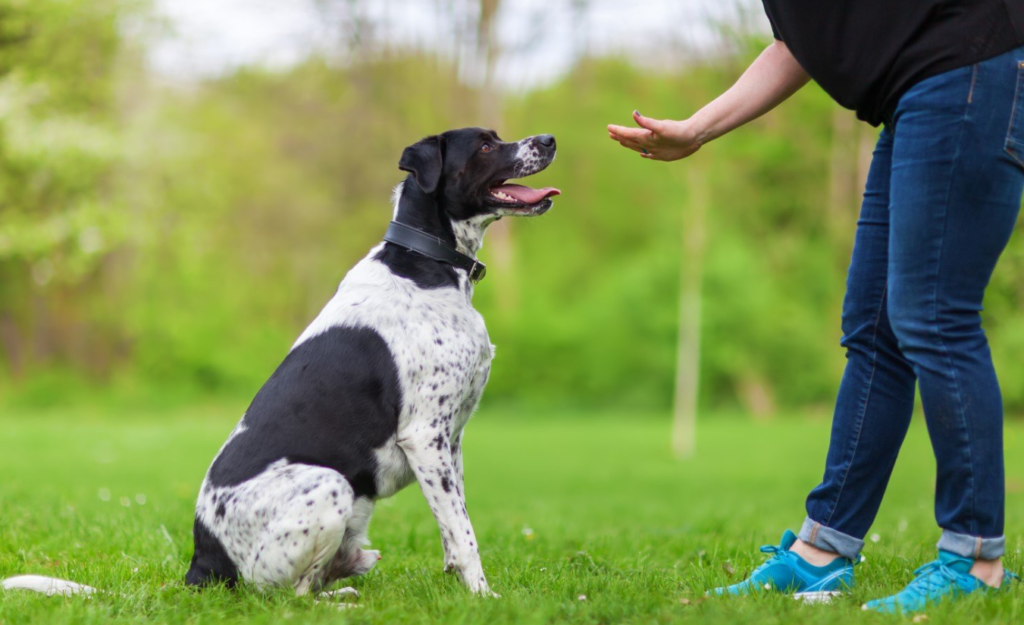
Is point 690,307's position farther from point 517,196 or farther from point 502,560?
point 502,560

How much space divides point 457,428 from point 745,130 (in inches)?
634

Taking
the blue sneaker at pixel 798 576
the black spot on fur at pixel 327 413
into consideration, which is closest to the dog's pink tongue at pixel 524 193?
the black spot on fur at pixel 327 413

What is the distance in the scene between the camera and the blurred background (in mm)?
18672

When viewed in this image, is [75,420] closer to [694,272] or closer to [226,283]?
[226,283]

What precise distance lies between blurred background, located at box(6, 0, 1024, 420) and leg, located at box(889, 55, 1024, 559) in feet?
45.3

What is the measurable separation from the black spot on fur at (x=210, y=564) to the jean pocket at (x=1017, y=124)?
249 cm

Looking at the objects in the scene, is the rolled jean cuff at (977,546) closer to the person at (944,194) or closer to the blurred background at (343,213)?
the person at (944,194)

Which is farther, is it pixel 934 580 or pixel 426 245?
pixel 426 245

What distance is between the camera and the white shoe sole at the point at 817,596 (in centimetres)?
266

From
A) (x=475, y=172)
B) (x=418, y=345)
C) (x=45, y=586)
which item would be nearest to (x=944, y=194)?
(x=418, y=345)

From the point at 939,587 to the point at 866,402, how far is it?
0.59 m

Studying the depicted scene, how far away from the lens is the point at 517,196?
12.3 ft

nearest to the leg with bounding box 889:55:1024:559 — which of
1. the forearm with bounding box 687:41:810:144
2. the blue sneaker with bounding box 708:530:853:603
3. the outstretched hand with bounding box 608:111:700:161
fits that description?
the blue sneaker with bounding box 708:530:853:603

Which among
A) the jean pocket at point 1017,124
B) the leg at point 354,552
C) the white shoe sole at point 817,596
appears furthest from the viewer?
the leg at point 354,552
